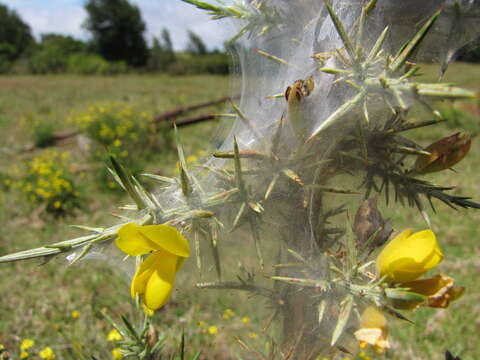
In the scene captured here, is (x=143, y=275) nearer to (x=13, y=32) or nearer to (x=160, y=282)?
(x=160, y=282)

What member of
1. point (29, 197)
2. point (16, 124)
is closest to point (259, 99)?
point (29, 197)

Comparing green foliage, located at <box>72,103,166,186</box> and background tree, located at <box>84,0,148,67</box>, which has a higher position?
background tree, located at <box>84,0,148,67</box>

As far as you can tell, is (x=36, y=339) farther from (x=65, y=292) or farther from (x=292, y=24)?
(x=292, y=24)

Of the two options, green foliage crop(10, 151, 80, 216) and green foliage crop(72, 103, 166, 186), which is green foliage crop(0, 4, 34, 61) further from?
green foliage crop(10, 151, 80, 216)

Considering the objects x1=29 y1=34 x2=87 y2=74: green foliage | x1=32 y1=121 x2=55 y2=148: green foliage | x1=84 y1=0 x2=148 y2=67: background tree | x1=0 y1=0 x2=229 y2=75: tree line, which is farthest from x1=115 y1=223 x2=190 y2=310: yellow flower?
x1=84 y1=0 x2=148 y2=67: background tree

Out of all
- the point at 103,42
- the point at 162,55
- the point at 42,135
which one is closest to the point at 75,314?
the point at 42,135

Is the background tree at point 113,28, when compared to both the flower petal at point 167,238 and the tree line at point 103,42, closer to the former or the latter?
the tree line at point 103,42

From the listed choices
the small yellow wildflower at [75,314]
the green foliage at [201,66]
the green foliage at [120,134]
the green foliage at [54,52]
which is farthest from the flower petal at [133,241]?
the green foliage at [54,52]
